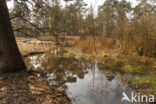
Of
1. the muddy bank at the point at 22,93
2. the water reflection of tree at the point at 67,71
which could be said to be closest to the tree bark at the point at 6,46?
the muddy bank at the point at 22,93

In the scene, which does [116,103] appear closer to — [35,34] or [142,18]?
[35,34]

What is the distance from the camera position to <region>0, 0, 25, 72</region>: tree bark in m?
3.05

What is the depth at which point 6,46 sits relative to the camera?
10.3 ft

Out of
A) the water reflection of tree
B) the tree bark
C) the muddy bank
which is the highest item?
the tree bark

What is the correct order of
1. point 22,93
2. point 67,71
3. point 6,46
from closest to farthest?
1. point 22,93
2. point 6,46
3. point 67,71

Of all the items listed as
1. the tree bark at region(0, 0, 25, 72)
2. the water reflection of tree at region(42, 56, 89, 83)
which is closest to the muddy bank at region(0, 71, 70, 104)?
the tree bark at region(0, 0, 25, 72)

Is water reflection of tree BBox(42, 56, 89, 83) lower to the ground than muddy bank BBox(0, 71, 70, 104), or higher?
lower

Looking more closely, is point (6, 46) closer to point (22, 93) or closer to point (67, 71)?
point (22, 93)

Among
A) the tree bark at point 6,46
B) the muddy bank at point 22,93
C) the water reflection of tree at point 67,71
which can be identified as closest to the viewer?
the muddy bank at point 22,93

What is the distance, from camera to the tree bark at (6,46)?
3.05m

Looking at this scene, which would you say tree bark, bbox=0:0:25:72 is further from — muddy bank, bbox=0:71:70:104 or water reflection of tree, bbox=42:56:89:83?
water reflection of tree, bbox=42:56:89:83

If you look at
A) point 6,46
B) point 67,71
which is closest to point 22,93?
point 6,46

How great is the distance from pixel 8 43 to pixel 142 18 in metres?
6.19

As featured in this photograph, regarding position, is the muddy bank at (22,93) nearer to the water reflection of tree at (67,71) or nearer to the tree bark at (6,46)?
the tree bark at (6,46)
